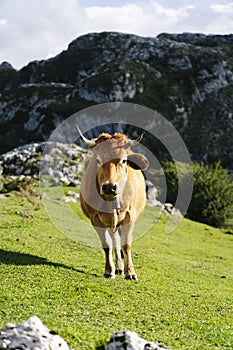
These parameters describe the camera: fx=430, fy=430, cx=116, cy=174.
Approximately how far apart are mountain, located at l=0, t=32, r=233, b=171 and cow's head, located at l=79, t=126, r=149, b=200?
93.5 metres

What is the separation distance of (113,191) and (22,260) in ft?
13.8

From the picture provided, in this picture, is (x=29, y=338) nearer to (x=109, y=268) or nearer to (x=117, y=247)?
(x=109, y=268)

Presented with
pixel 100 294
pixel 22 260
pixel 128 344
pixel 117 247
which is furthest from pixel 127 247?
pixel 128 344

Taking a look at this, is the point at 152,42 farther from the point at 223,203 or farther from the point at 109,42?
the point at 223,203

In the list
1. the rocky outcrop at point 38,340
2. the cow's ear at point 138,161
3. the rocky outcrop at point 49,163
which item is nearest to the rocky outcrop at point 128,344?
the rocky outcrop at point 38,340

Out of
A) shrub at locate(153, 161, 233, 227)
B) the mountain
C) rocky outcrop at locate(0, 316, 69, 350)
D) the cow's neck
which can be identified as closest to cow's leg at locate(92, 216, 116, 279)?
the cow's neck

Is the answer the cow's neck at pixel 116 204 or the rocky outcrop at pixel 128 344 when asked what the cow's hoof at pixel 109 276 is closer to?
Answer: the cow's neck at pixel 116 204

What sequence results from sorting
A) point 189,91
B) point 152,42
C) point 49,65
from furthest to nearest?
point 49,65 → point 152,42 → point 189,91

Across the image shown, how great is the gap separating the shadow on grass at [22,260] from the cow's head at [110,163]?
3.07 m

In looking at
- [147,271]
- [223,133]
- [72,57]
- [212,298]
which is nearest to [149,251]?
[147,271]

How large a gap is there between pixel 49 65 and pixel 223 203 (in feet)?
437

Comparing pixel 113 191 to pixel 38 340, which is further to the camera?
pixel 113 191

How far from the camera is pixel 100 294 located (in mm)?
10758

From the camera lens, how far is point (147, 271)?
15703 mm
